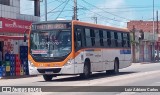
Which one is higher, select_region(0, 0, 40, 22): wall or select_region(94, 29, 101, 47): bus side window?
select_region(0, 0, 40, 22): wall

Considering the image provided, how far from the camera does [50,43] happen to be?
23016 mm

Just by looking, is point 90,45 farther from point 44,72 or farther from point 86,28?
point 44,72

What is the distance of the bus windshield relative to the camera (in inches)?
901

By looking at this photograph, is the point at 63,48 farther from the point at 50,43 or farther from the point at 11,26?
the point at 11,26

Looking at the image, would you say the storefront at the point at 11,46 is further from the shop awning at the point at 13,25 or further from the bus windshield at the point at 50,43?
the bus windshield at the point at 50,43

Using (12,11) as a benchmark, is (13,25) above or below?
below

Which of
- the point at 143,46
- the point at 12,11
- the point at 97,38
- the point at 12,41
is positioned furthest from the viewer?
the point at 143,46

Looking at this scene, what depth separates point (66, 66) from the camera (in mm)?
22781

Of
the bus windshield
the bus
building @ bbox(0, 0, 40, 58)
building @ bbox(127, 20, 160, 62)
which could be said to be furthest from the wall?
building @ bbox(127, 20, 160, 62)

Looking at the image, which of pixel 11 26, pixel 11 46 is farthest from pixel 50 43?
pixel 11 46

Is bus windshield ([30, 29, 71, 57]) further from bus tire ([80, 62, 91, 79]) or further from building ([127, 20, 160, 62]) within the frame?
building ([127, 20, 160, 62])

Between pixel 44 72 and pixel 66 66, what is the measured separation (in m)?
Result: 1.19

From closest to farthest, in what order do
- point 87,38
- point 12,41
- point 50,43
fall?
point 50,43, point 87,38, point 12,41

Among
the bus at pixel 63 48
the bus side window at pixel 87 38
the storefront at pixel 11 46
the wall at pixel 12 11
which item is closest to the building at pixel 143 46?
the wall at pixel 12 11
